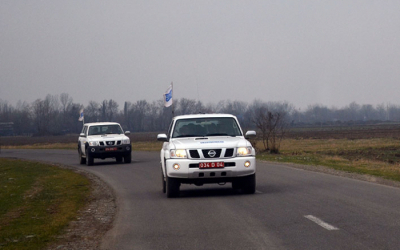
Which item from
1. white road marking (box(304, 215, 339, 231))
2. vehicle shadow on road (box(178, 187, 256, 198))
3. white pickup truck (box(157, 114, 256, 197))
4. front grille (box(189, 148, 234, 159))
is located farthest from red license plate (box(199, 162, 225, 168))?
white road marking (box(304, 215, 339, 231))

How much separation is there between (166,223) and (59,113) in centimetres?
15682

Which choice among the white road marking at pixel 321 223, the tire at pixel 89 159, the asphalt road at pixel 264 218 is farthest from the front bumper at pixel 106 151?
the white road marking at pixel 321 223

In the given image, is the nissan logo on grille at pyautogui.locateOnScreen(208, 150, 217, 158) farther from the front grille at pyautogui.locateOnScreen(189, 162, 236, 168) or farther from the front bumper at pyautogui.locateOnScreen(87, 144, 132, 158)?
the front bumper at pyautogui.locateOnScreen(87, 144, 132, 158)

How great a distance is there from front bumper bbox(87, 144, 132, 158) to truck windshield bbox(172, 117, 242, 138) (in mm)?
12551

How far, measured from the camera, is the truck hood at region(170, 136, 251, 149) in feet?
38.2

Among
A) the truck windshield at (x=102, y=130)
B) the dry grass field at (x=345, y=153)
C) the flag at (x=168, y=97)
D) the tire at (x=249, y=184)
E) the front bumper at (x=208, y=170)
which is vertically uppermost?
the flag at (x=168, y=97)

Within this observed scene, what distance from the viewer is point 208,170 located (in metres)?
11.4

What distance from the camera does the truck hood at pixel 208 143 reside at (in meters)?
11.6

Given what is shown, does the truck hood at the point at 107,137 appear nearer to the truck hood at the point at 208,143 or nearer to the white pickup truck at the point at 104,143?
the white pickup truck at the point at 104,143

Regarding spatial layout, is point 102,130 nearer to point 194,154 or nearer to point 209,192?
point 209,192

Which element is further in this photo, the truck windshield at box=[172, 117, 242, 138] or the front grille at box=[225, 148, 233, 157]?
the truck windshield at box=[172, 117, 242, 138]

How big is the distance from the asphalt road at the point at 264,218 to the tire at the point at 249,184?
21 centimetres

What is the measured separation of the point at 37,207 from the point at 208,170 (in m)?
3.89

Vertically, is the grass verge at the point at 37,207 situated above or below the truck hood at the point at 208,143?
below
